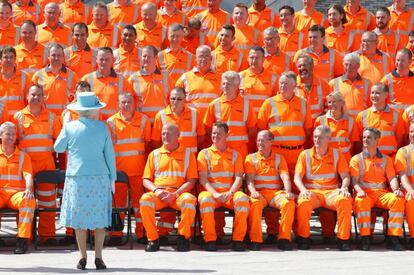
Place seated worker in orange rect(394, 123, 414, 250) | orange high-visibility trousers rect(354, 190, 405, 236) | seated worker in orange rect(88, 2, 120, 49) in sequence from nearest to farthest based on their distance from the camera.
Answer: orange high-visibility trousers rect(354, 190, 405, 236) < seated worker in orange rect(394, 123, 414, 250) < seated worker in orange rect(88, 2, 120, 49)

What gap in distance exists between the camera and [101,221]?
1134 centimetres

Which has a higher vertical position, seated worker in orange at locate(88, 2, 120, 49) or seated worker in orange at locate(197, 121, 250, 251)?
seated worker in orange at locate(88, 2, 120, 49)

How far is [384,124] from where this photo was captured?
13617mm

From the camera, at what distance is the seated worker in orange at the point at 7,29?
15391 millimetres

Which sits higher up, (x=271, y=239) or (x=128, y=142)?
(x=128, y=142)

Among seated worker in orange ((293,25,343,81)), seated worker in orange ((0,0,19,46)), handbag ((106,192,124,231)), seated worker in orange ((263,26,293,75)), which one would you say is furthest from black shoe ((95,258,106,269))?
seated worker in orange ((0,0,19,46))

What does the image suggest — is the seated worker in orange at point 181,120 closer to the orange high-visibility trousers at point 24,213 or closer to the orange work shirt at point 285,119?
the orange work shirt at point 285,119

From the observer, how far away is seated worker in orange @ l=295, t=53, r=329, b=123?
45.6 ft

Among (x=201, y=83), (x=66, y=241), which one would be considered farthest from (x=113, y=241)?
(x=201, y=83)

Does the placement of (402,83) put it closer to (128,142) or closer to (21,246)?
(128,142)

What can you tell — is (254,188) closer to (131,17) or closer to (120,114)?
(120,114)

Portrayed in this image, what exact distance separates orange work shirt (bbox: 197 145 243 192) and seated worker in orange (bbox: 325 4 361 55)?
3340 mm

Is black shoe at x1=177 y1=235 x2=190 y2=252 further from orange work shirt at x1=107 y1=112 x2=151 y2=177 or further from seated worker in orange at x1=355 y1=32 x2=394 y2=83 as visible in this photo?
seated worker in orange at x1=355 y1=32 x2=394 y2=83

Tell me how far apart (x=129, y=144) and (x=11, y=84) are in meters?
1.63
